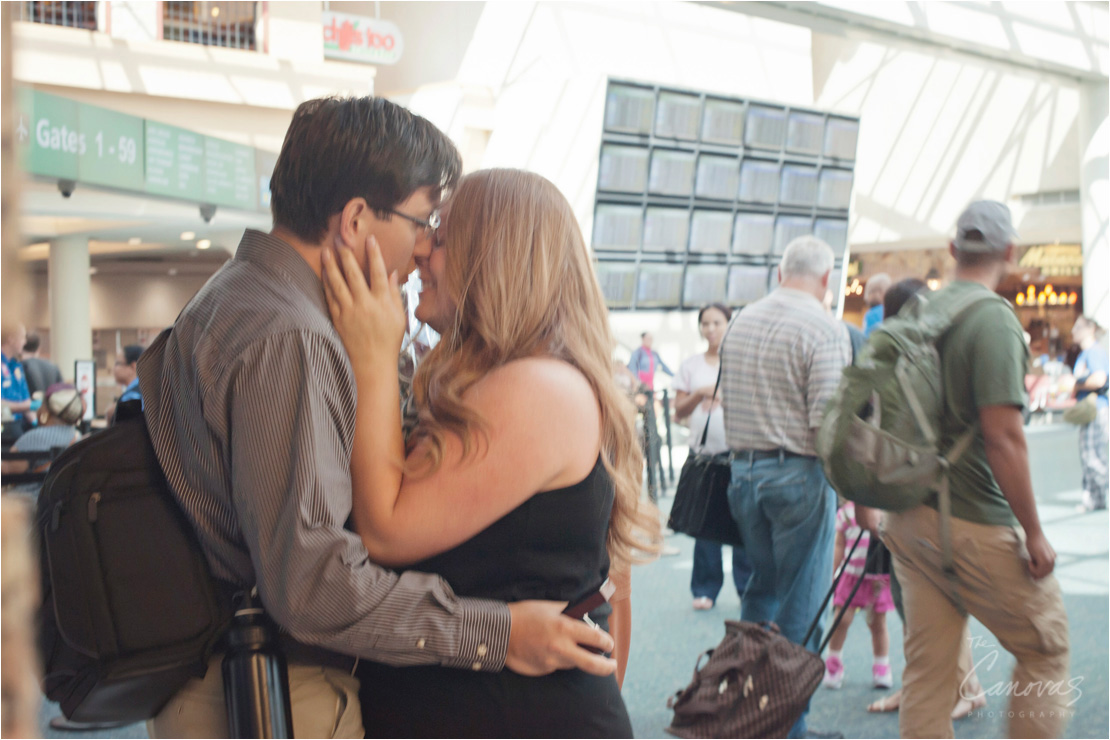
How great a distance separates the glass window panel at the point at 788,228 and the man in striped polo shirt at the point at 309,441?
32.2 feet

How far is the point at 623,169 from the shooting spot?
9484 mm

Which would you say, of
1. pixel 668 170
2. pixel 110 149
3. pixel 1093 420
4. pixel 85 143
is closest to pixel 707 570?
pixel 1093 420

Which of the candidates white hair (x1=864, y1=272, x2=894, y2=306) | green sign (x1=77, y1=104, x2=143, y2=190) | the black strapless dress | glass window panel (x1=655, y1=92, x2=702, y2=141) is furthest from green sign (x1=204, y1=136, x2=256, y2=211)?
the black strapless dress

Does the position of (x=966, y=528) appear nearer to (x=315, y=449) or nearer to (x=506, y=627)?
(x=506, y=627)

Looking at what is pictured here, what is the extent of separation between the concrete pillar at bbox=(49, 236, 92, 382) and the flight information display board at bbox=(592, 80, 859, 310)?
805cm

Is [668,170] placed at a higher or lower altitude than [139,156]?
higher

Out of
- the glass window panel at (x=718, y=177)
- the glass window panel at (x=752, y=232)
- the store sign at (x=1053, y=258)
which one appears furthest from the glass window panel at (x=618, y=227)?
the store sign at (x=1053, y=258)

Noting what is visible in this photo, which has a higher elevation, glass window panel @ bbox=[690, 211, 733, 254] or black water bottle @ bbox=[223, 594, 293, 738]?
glass window panel @ bbox=[690, 211, 733, 254]

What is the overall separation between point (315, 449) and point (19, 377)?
6.66m

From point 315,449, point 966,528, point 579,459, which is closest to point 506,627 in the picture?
point 579,459

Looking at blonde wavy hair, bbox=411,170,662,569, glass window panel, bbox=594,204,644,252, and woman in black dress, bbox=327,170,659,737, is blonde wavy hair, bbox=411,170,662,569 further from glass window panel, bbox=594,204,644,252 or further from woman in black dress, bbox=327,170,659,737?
glass window panel, bbox=594,204,644,252

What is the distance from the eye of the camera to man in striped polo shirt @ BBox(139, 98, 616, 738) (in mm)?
1059

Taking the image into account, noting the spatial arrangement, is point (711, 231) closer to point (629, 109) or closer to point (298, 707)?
point (629, 109)

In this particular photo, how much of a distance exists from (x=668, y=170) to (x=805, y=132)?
7.33 ft
